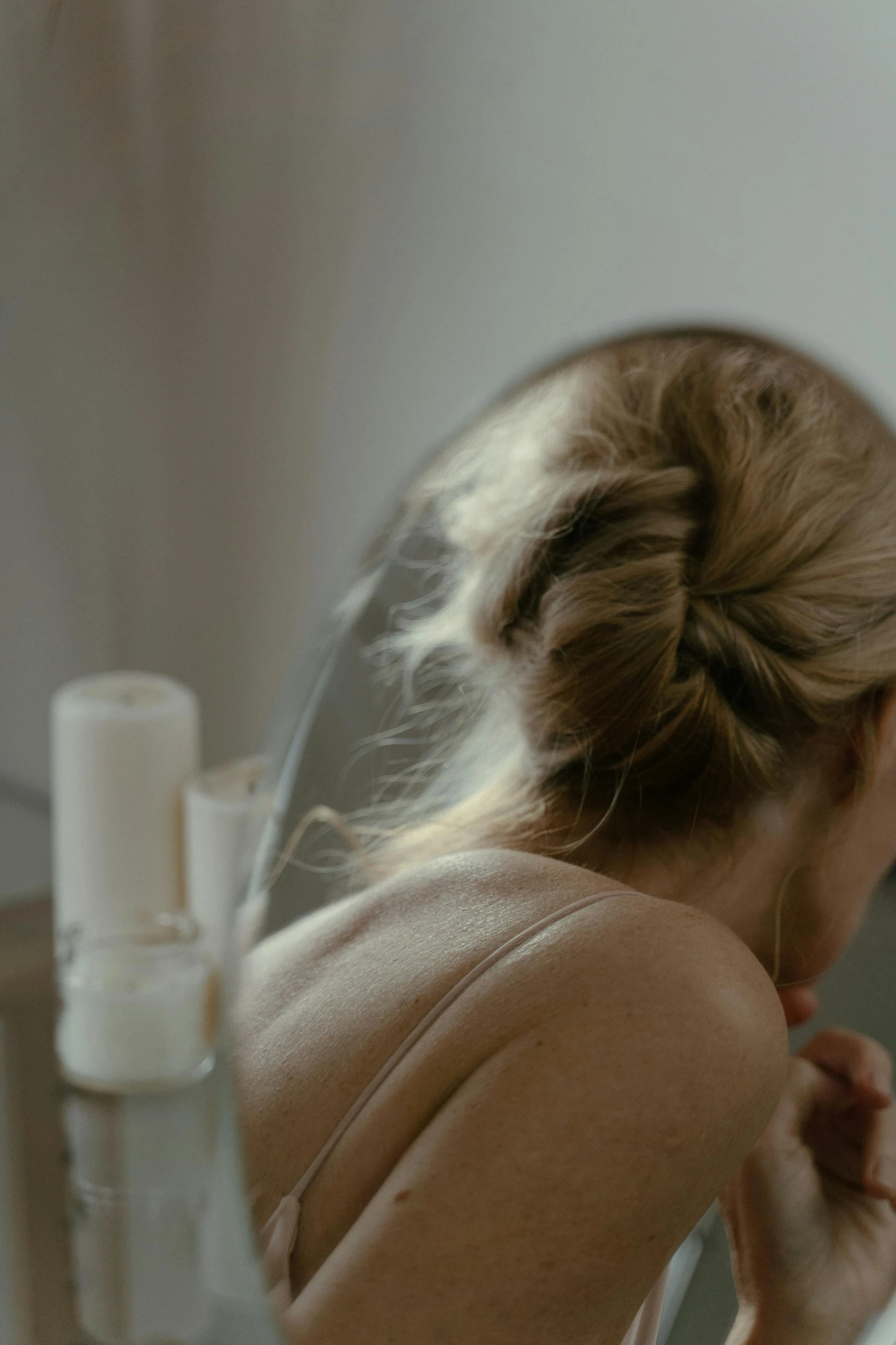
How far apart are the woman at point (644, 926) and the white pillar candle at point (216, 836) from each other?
258 mm

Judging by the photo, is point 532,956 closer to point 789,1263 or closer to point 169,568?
point 789,1263

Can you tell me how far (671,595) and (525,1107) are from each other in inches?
2.8

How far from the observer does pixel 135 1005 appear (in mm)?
431

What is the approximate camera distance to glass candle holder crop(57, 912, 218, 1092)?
1.43 ft

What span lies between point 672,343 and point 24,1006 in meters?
0.42

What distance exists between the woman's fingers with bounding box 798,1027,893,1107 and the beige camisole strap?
0.03 m

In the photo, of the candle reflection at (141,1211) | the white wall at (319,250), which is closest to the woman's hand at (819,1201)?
the white wall at (319,250)

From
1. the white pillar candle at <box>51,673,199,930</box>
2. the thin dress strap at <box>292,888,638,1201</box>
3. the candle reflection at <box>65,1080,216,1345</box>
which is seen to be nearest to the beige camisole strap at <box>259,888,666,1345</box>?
the thin dress strap at <box>292,888,638,1201</box>

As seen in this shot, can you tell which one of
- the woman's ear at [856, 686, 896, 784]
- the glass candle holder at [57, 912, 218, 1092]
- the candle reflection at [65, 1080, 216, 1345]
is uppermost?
the woman's ear at [856, 686, 896, 784]

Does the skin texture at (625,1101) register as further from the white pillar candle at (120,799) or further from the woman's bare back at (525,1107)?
the white pillar candle at (120,799)

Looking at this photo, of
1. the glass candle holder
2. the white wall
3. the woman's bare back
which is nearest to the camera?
the woman's bare back

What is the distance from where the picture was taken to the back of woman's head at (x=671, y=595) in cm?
16

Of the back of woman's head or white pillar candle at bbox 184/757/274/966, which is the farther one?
white pillar candle at bbox 184/757/274/966

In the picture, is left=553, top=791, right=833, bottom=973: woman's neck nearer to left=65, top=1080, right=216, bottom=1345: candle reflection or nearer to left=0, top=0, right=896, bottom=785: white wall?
left=0, top=0, right=896, bottom=785: white wall
